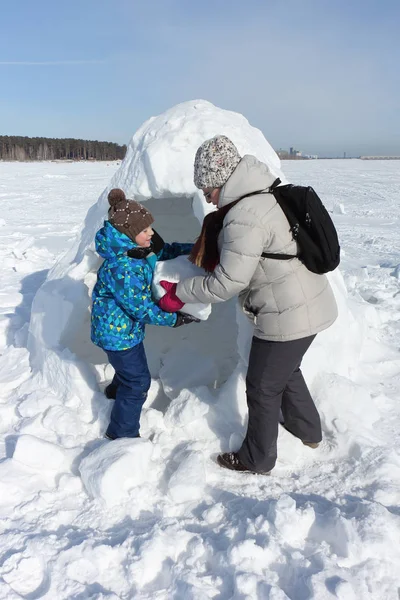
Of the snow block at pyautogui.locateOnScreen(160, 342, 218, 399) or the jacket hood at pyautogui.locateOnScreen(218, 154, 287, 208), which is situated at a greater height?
the jacket hood at pyautogui.locateOnScreen(218, 154, 287, 208)

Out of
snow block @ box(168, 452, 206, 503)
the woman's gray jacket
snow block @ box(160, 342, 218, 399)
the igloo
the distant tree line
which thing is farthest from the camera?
the distant tree line

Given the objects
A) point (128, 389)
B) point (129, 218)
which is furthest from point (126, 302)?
point (128, 389)

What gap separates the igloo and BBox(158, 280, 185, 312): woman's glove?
23.3 inches

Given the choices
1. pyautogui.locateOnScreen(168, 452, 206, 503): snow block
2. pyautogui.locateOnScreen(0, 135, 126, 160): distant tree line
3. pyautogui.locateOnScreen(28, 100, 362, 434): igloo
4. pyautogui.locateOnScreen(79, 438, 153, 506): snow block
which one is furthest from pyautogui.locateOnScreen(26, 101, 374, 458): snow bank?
pyautogui.locateOnScreen(0, 135, 126, 160): distant tree line

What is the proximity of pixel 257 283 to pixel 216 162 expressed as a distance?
0.50 meters

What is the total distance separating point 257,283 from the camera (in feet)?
6.14

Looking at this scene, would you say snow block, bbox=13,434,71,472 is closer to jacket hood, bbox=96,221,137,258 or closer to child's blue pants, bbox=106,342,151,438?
child's blue pants, bbox=106,342,151,438

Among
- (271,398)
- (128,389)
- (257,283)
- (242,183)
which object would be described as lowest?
(128,389)

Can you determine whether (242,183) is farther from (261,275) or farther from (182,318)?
(182,318)

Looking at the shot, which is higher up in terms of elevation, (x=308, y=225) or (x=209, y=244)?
(x=308, y=225)

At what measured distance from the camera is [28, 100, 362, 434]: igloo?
2.66 meters

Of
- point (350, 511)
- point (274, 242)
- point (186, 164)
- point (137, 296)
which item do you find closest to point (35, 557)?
point (137, 296)

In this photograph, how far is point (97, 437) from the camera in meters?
2.42

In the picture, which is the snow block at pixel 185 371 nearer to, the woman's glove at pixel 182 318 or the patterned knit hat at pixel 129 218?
the woman's glove at pixel 182 318
